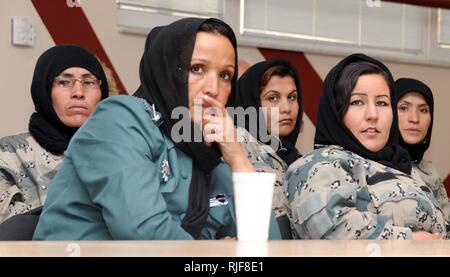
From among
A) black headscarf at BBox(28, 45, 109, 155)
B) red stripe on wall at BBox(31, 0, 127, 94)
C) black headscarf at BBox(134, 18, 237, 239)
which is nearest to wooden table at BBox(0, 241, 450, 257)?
black headscarf at BBox(134, 18, 237, 239)

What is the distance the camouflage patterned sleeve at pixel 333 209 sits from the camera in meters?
1.93

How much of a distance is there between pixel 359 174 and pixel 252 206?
31.4 inches

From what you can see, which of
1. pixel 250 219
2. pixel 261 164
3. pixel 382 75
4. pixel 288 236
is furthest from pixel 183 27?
pixel 261 164

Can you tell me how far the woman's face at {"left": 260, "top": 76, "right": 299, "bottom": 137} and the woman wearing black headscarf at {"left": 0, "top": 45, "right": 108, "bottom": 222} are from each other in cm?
66

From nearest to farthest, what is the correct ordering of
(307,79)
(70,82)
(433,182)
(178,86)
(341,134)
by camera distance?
(178,86) < (341,134) < (70,82) < (433,182) < (307,79)

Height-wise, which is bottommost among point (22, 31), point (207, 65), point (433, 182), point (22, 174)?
point (433, 182)

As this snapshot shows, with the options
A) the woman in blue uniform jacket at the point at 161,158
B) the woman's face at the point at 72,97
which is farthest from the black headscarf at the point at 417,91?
the woman in blue uniform jacket at the point at 161,158

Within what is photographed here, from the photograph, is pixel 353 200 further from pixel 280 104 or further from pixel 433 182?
pixel 433 182

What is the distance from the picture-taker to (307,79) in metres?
3.89

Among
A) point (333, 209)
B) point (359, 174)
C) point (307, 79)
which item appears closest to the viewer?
point (333, 209)

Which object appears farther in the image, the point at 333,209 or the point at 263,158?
the point at 263,158

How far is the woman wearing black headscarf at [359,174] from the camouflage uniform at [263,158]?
14.3 inches

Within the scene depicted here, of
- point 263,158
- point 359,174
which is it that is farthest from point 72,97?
point 359,174

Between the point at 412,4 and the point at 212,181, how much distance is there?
8.71 ft
